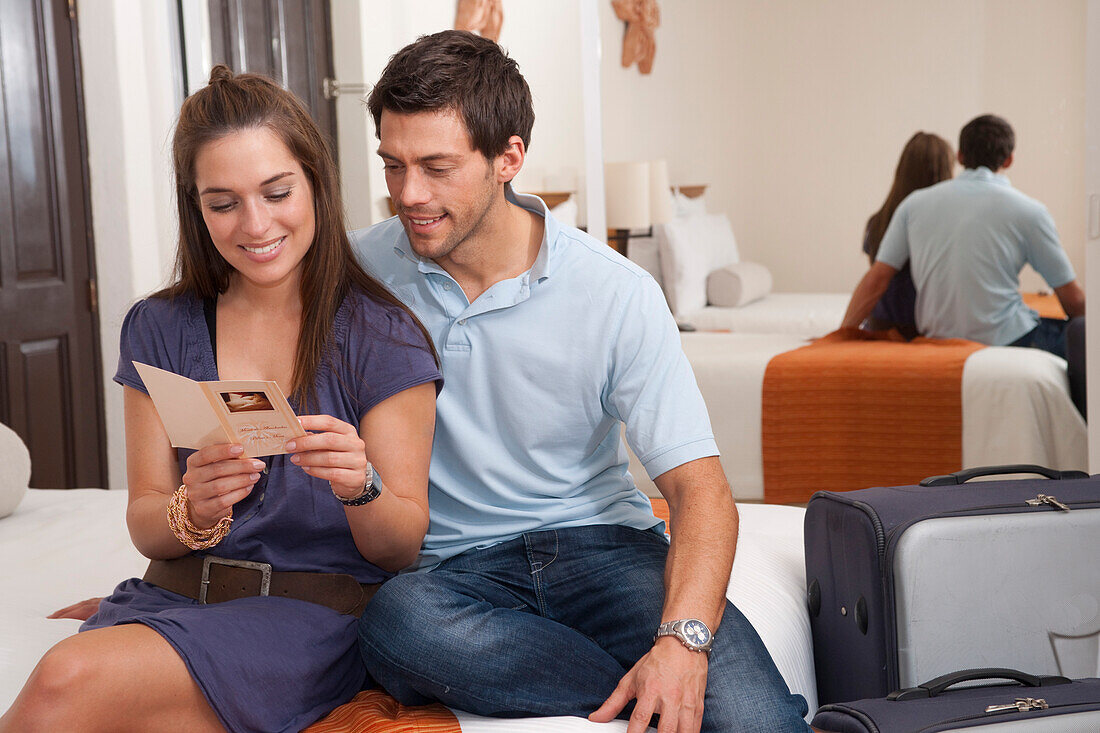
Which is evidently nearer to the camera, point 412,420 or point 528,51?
point 412,420

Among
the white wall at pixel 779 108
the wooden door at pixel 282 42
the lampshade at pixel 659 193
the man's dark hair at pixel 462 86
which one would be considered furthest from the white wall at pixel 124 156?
the man's dark hair at pixel 462 86

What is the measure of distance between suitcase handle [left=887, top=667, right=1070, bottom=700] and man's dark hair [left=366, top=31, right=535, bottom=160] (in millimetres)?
961

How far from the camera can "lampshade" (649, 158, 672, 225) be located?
376cm

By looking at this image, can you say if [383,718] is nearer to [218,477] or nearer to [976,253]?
[218,477]

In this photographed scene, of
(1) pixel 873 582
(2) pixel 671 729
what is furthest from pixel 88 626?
(1) pixel 873 582

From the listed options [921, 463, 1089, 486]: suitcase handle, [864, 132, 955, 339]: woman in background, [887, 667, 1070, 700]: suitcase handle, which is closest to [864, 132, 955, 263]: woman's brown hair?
[864, 132, 955, 339]: woman in background

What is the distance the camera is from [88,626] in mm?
1400

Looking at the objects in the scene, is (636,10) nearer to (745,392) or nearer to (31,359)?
(745,392)

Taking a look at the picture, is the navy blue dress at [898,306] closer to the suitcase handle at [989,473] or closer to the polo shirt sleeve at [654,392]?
the suitcase handle at [989,473]

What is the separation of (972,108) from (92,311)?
2877 mm

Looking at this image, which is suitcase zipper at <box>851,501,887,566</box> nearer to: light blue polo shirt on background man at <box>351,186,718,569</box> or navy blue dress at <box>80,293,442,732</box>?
light blue polo shirt on background man at <box>351,186,718,569</box>

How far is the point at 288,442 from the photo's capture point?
48.8 inches

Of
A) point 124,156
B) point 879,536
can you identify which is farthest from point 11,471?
point 879,536

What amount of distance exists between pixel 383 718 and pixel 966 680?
759 mm
